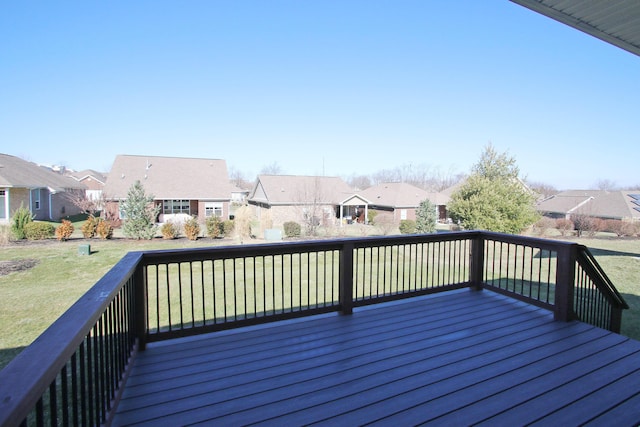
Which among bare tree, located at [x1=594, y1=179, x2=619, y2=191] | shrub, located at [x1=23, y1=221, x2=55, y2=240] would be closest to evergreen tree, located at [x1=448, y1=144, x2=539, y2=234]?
shrub, located at [x1=23, y1=221, x2=55, y2=240]

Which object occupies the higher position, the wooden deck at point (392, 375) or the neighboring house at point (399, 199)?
the neighboring house at point (399, 199)

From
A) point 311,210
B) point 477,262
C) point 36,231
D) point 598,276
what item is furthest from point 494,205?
point 36,231

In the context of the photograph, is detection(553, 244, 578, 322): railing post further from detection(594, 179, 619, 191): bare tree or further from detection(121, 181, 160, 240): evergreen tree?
detection(594, 179, 619, 191): bare tree

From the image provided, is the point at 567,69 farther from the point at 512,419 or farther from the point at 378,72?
the point at 512,419

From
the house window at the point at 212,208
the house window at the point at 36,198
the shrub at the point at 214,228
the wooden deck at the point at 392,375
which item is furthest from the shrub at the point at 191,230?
the wooden deck at the point at 392,375

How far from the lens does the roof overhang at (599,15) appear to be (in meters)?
2.69

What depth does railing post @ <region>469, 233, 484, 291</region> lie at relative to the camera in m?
4.69

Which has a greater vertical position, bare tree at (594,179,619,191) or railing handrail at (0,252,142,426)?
bare tree at (594,179,619,191)

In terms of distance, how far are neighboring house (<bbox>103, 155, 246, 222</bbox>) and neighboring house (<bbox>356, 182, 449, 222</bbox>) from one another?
1032cm

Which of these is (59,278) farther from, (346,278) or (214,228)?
(346,278)

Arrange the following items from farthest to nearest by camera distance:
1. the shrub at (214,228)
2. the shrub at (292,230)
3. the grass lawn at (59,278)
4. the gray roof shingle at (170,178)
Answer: the gray roof shingle at (170,178) → the shrub at (292,230) → the shrub at (214,228) → the grass lawn at (59,278)

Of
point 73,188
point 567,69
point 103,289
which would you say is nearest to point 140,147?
point 73,188

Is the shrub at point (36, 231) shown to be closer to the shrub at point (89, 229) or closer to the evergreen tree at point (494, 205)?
the shrub at point (89, 229)

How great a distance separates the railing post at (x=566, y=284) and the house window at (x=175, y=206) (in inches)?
896
